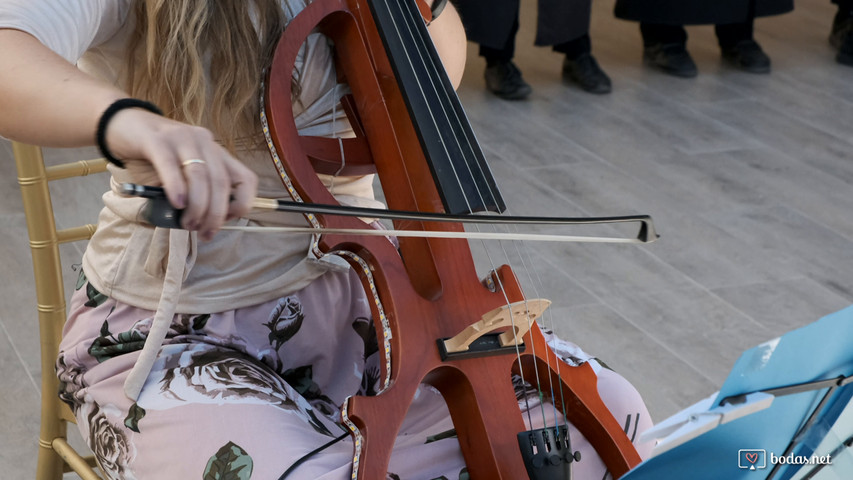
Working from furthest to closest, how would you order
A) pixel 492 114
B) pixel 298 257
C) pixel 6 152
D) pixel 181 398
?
pixel 492 114
pixel 6 152
pixel 298 257
pixel 181 398

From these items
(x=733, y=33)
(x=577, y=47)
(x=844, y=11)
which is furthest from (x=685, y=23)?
(x=844, y=11)

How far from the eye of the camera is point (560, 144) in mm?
2678

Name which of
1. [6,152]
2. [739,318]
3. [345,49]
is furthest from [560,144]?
[345,49]

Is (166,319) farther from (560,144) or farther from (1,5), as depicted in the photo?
(560,144)

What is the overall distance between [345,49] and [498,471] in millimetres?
392

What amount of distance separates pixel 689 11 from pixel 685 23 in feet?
0.13

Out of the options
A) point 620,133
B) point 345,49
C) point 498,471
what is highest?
point 345,49

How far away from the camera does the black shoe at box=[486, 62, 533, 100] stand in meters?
3.00

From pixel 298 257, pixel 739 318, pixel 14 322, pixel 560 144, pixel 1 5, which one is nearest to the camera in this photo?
pixel 1 5

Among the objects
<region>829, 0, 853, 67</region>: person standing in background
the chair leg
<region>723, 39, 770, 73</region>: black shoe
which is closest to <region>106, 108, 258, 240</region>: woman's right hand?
the chair leg

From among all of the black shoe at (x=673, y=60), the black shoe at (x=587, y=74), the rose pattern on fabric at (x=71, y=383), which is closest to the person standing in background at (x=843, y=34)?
the black shoe at (x=673, y=60)

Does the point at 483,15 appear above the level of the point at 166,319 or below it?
below

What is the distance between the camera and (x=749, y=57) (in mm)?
3387

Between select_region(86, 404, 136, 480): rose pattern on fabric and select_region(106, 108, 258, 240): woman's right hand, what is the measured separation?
310mm
